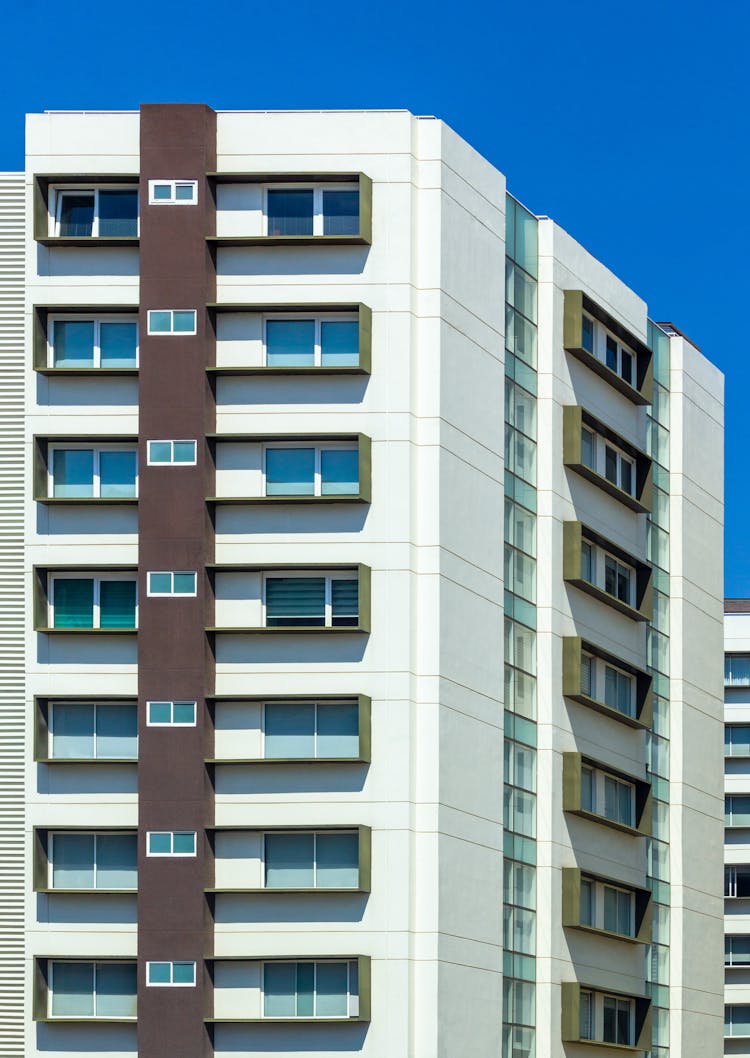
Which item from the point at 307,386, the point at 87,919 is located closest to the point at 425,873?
the point at 87,919

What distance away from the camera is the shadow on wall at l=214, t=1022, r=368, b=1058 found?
61.0m

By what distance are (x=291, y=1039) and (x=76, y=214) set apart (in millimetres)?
23739

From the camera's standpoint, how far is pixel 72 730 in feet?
207

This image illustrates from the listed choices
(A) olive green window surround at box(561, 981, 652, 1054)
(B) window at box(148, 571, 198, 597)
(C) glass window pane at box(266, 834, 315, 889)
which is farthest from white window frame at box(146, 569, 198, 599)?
(A) olive green window surround at box(561, 981, 652, 1054)

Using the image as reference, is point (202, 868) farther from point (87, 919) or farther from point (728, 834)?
point (728, 834)

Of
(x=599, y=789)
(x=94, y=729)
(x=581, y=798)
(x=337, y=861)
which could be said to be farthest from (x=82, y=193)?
(x=599, y=789)

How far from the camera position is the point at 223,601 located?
63062mm

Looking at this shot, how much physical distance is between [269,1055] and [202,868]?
17.4 feet

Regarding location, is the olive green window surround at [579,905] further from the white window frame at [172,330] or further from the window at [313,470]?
the white window frame at [172,330]

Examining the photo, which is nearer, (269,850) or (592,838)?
(269,850)

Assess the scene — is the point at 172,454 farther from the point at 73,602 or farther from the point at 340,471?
the point at 73,602

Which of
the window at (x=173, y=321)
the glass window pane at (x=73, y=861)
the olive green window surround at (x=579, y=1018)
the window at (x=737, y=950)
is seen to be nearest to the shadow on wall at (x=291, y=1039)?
the glass window pane at (x=73, y=861)

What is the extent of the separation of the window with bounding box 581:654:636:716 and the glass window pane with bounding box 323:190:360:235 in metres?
17.3

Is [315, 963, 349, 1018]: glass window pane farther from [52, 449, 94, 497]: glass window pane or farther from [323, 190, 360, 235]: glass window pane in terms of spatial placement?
[323, 190, 360, 235]: glass window pane
